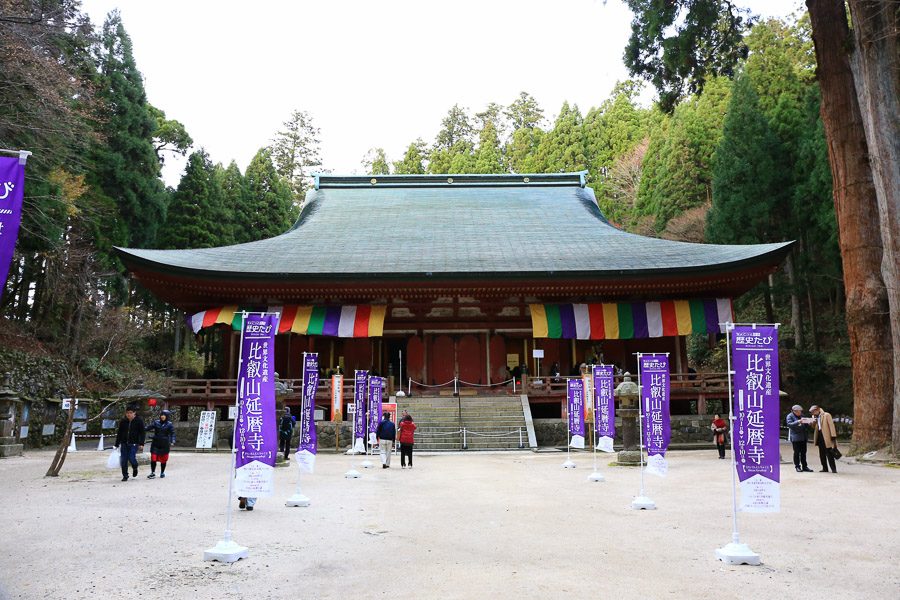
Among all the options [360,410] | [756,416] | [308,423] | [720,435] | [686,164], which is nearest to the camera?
[756,416]

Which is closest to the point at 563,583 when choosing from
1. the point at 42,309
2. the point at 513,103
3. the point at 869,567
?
the point at 869,567

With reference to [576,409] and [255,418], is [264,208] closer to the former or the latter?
[576,409]

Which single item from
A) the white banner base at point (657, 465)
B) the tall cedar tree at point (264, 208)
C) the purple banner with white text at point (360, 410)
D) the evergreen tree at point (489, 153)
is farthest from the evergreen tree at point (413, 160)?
the white banner base at point (657, 465)

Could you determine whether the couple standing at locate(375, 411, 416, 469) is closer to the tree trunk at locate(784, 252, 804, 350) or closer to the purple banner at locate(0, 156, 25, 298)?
the purple banner at locate(0, 156, 25, 298)

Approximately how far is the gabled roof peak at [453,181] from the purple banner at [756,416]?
2575cm

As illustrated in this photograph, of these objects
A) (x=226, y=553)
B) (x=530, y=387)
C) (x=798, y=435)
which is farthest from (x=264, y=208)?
(x=226, y=553)

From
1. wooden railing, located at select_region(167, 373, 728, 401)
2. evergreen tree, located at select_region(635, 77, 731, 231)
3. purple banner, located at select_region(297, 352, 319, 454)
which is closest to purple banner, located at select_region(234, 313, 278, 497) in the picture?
purple banner, located at select_region(297, 352, 319, 454)

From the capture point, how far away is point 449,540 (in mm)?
5836

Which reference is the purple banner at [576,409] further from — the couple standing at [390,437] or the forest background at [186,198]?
the forest background at [186,198]

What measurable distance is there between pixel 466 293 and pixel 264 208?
61.8 ft

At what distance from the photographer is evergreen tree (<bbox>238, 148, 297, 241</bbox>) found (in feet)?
116

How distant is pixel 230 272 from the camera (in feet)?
64.5

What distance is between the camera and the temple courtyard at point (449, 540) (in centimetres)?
435

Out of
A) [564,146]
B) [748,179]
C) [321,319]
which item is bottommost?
[321,319]
